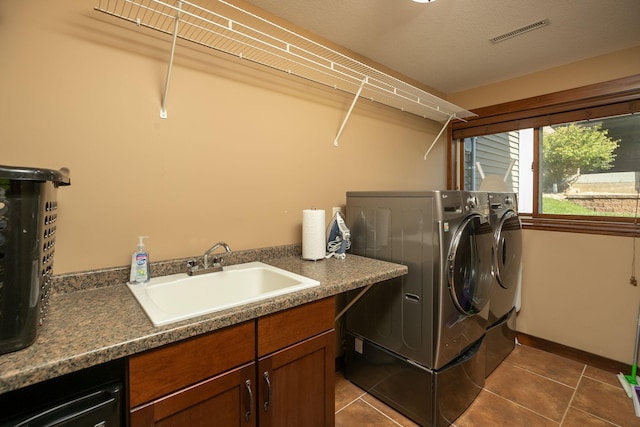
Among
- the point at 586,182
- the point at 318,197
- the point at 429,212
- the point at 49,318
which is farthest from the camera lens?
the point at 586,182

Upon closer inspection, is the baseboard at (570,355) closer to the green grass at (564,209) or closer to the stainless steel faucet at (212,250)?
the green grass at (564,209)

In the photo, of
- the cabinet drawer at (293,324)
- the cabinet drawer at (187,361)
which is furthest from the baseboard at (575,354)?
the cabinet drawer at (187,361)

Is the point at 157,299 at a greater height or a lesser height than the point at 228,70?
lesser

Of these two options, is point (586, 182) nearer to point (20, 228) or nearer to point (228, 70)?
point (228, 70)

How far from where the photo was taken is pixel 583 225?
242 centimetres

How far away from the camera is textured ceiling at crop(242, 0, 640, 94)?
1.74 m

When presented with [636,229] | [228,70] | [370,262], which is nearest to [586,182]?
[636,229]

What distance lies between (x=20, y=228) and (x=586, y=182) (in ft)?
11.2

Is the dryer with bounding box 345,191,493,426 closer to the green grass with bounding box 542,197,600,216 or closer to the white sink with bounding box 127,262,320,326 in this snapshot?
Answer: the white sink with bounding box 127,262,320,326

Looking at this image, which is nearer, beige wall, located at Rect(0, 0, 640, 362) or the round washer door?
beige wall, located at Rect(0, 0, 640, 362)

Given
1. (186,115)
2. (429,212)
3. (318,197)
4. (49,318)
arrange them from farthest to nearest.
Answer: (318,197) → (429,212) → (186,115) → (49,318)

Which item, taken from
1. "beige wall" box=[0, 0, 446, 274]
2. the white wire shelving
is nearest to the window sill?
the white wire shelving

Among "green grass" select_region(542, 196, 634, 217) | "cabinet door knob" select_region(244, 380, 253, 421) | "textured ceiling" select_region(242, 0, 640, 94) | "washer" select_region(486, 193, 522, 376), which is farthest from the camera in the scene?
"green grass" select_region(542, 196, 634, 217)

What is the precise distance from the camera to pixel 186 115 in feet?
4.99
